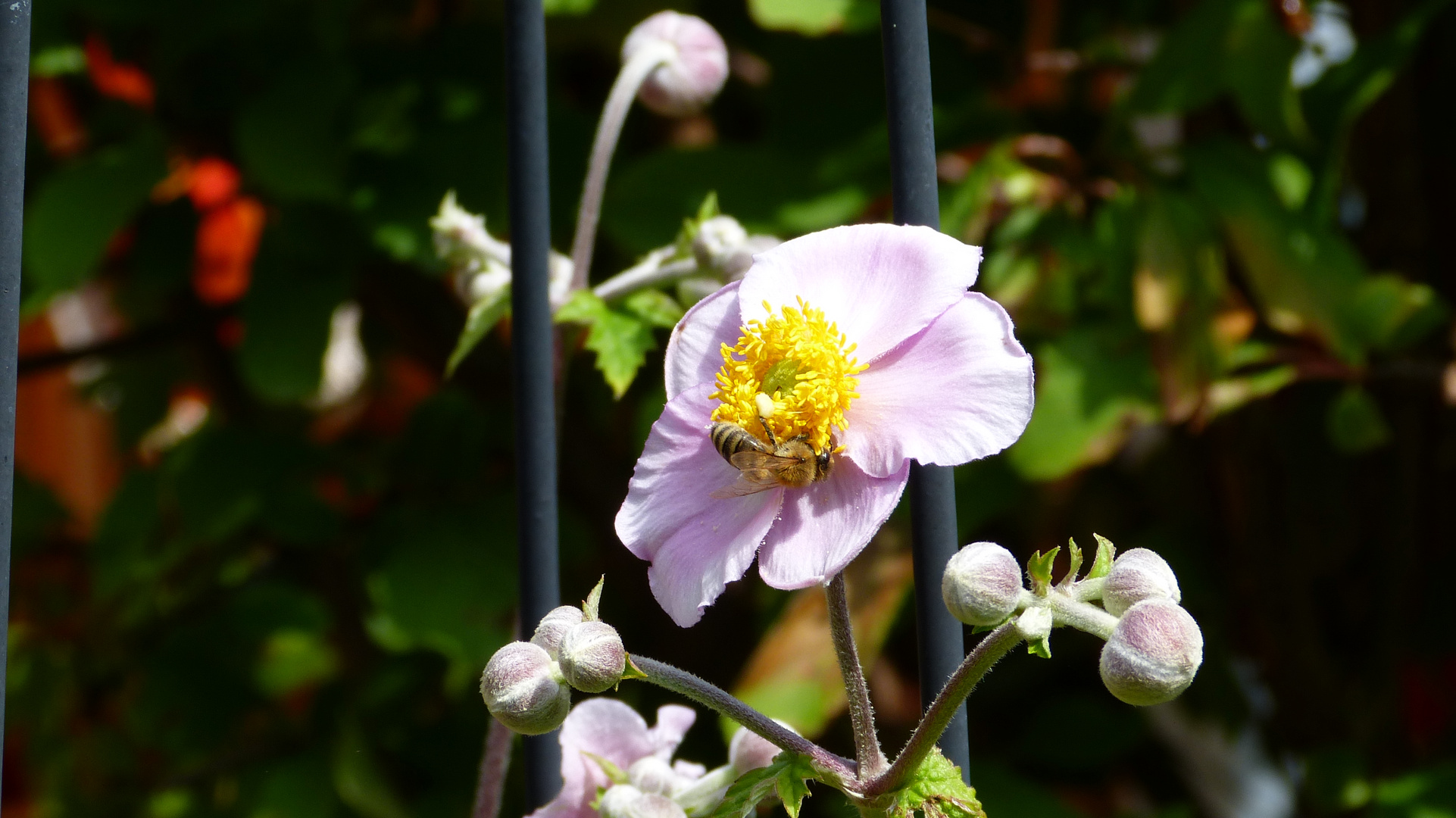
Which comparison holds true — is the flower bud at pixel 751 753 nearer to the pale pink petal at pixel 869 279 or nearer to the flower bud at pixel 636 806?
the flower bud at pixel 636 806

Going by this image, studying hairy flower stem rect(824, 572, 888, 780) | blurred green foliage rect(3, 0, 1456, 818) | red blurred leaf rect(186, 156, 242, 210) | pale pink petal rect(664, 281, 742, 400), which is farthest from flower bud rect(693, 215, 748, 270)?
red blurred leaf rect(186, 156, 242, 210)

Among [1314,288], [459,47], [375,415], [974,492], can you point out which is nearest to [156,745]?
[375,415]

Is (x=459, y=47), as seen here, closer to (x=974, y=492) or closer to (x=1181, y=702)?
(x=974, y=492)

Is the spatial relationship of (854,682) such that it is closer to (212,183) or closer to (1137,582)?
(1137,582)

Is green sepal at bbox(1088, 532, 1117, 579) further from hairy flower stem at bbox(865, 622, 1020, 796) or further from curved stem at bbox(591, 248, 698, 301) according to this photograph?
curved stem at bbox(591, 248, 698, 301)

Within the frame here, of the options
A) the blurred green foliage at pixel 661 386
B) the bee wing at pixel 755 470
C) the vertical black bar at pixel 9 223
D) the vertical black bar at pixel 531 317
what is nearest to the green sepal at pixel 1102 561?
the bee wing at pixel 755 470

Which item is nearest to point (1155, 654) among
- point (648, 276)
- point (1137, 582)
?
point (1137, 582)
